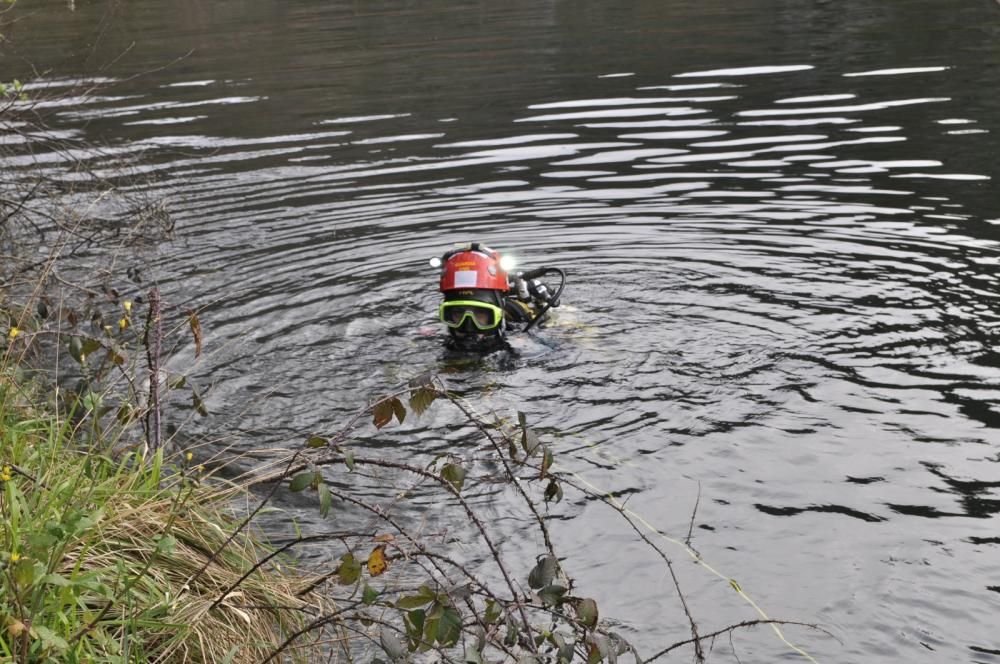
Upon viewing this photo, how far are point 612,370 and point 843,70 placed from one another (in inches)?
487

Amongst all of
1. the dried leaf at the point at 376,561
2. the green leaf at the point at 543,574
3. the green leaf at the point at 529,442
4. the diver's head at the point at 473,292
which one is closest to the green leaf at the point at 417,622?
the dried leaf at the point at 376,561

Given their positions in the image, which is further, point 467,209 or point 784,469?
point 467,209

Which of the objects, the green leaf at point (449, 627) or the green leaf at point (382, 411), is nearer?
the green leaf at point (449, 627)

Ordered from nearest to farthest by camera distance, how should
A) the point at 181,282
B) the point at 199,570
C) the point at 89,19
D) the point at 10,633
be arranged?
the point at 10,633
the point at 199,570
the point at 181,282
the point at 89,19

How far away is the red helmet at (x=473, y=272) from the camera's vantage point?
27.7 feet

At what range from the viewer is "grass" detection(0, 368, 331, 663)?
3850 mm

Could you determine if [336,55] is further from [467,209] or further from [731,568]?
[731,568]

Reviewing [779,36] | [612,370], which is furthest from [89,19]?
[612,370]

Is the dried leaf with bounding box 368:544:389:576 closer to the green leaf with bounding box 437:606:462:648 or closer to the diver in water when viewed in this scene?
the green leaf with bounding box 437:606:462:648

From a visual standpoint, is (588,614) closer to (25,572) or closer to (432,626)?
(432,626)

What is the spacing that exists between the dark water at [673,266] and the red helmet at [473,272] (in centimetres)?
A: 67

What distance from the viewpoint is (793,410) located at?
7324 millimetres

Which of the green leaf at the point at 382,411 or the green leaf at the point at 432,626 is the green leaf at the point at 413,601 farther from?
the green leaf at the point at 382,411

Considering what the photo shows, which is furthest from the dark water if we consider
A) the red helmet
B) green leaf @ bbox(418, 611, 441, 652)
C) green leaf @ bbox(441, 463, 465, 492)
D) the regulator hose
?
green leaf @ bbox(418, 611, 441, 652)
